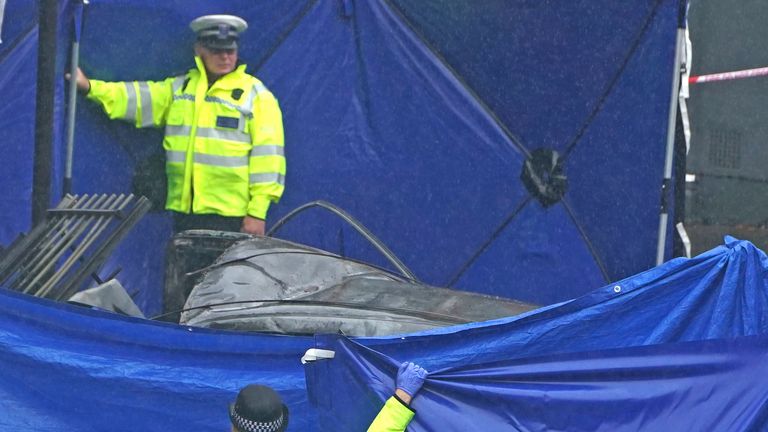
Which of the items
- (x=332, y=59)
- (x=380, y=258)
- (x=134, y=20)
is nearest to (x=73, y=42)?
(x=134, y=20)

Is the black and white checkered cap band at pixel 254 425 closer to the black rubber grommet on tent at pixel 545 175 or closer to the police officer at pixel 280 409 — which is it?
the police officer at pixel 280 409

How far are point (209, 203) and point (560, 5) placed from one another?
7.72 ft

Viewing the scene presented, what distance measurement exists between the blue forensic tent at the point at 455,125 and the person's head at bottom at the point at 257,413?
3.62m

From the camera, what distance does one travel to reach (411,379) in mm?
4031

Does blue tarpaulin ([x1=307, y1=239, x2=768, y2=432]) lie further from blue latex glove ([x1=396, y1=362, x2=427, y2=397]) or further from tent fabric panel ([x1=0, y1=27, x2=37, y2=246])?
tent fabric panel ([x1=0, y1=27, x2=37, y2=246])

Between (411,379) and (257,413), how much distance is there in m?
0.58

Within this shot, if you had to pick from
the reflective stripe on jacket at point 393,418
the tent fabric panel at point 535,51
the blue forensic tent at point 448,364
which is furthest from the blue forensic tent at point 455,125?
the reflective stripe on jacket at point 393,418

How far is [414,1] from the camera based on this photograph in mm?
7566

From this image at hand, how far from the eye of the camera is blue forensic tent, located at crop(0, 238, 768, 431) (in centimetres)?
405

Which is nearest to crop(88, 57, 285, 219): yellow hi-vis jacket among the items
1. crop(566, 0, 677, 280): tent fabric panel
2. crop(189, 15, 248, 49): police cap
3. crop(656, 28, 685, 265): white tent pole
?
crop(189, 15, 248, 49): police cap

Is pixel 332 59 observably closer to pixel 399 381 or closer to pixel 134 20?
pixel 134 20

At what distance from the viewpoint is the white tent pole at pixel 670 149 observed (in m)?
7.20

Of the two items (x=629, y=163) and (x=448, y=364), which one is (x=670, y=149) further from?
(x=448, y=364)

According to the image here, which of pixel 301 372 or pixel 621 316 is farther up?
pixel 621 316
